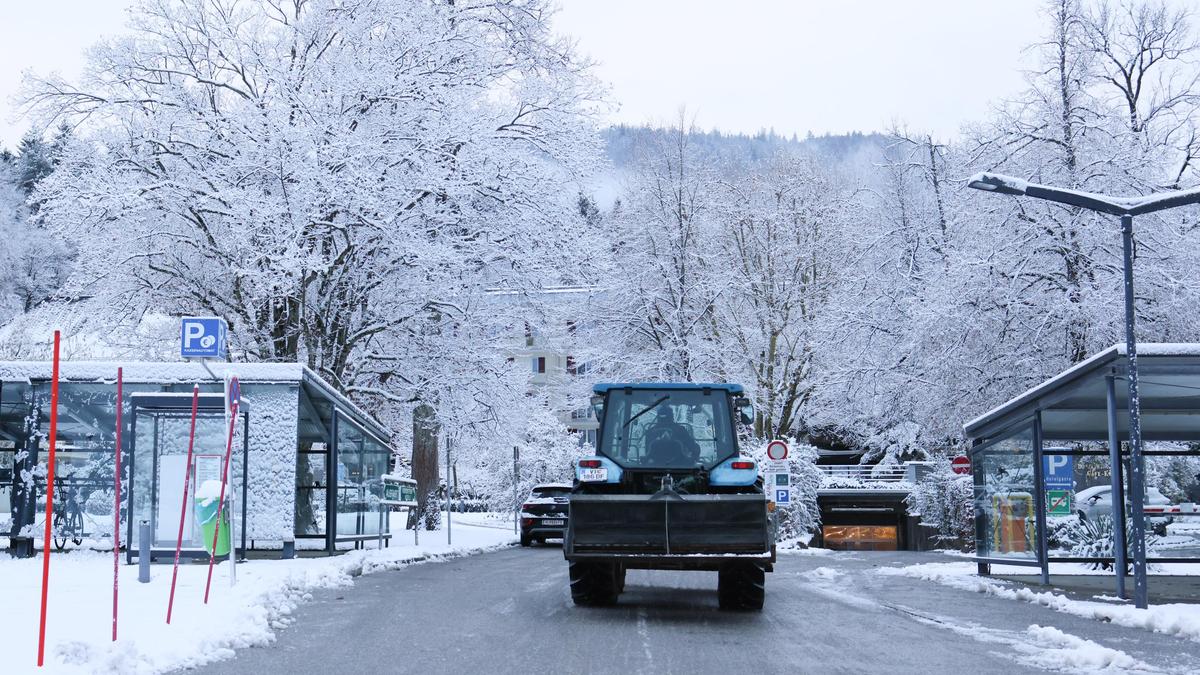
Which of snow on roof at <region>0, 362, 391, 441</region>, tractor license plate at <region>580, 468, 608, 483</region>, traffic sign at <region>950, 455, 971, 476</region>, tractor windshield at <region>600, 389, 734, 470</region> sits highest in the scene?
snow on roof at <region>0, 362, 391, 441</region>

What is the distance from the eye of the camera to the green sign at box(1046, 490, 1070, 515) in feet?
62.1

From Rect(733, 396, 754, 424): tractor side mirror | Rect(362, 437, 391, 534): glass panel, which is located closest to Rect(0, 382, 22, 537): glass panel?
Rect(362, 437, 391, 534): glass panel

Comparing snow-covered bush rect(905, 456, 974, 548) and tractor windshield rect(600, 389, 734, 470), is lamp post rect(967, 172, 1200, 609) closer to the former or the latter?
tractor windshield rect(600, 389, 734, 470)

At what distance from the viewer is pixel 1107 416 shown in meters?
17.6

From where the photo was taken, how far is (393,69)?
78.1 feet

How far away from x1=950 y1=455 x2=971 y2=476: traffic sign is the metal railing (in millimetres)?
9016

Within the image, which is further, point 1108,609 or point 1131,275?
point 1131,275

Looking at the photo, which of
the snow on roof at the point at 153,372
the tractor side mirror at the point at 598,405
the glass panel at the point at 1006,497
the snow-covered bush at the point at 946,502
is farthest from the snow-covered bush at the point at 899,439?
the tractor side mirror at the point at 598,405

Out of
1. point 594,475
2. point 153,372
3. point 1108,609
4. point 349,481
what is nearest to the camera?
point 594,475

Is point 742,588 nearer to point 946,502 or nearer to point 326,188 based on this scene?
point 326,188

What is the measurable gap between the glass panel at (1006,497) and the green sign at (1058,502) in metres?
0.66

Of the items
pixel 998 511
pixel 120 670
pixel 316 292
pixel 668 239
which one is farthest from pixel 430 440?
pixel 120 670

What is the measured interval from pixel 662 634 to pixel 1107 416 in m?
9.53

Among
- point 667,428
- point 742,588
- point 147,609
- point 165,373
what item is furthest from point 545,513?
point 147,609
